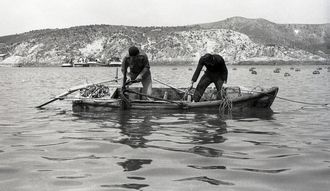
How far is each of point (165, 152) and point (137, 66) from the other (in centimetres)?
668

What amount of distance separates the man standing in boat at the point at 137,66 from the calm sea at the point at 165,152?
5.57ft

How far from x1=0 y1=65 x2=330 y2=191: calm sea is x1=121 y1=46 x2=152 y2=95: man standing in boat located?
1696 mm

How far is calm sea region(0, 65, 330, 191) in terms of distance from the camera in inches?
212

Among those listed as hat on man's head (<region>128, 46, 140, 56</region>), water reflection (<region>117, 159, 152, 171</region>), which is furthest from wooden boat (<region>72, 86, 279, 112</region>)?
water reflection (<region>117, 159, 152, 171</region>)

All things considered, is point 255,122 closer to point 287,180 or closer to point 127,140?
point 127,140

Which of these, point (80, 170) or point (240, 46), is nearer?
point (80, 170)

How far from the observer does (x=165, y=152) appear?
7180 mm

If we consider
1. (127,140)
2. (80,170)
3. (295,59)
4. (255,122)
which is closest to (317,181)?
(80,170)

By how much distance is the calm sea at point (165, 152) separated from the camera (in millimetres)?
5387

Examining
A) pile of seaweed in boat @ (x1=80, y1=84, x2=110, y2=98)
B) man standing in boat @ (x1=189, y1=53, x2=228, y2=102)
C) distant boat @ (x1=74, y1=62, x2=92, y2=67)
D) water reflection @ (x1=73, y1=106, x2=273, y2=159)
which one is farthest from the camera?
distant boat @ (x1=74, y1=62, x2=92, y2=67)

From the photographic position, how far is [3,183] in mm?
5352

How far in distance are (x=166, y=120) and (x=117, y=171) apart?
18.5 feet

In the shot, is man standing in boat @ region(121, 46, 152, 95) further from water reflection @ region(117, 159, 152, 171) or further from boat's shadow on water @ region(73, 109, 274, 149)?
water reflection @ region(117, 159, 152, 171)

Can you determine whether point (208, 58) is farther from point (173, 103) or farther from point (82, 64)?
point (82, 64)
